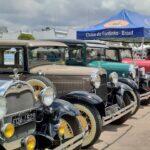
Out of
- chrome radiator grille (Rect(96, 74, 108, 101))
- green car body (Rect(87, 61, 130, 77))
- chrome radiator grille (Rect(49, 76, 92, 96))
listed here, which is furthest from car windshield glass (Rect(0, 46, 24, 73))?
green car body (Rect(87, 61, 130, 77))

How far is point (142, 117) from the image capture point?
32.9 ft

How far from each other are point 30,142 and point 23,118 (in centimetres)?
31

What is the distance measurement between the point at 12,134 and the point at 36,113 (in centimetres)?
84

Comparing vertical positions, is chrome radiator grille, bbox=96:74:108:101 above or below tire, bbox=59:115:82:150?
above

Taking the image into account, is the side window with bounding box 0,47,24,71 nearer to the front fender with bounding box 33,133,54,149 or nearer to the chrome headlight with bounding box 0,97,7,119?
the front fender with bounding box 33,133,54,149

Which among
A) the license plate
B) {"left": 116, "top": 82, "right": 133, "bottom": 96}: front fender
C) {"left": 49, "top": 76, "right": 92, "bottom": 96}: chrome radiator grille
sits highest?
{"left": 49, "top": 76, "right": 92, "bottom": 96}: chrome radiator grille

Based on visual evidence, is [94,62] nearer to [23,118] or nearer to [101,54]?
[101,54]

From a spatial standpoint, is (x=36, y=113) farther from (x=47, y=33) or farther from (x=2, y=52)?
(x=47, y=33)

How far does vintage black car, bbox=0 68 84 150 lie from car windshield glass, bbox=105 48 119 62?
20.8 ft

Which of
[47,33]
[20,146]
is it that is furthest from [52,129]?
[47,33]

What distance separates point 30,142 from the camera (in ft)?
15.6

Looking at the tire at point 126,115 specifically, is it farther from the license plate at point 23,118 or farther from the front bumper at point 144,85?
the license plate at point 23,118

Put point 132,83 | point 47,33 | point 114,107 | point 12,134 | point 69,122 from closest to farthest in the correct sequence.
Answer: point 12,134
point 69,122
point 114,107
point 132,83
point 47,33

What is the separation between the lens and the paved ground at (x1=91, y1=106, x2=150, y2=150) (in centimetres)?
711
